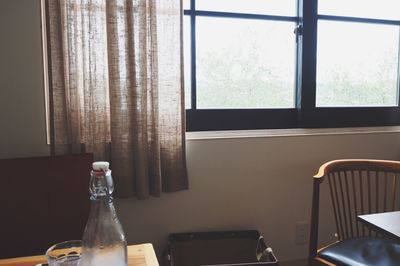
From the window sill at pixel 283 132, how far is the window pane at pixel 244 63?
0.15 meters

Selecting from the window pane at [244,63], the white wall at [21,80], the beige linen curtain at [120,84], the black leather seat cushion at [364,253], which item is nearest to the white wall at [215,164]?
the white wall at [21,80]

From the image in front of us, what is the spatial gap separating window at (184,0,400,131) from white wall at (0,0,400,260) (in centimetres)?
15

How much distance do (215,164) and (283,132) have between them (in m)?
0.45

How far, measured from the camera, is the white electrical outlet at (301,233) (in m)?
2.05

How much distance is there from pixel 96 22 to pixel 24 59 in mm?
368

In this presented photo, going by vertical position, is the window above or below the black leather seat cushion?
above

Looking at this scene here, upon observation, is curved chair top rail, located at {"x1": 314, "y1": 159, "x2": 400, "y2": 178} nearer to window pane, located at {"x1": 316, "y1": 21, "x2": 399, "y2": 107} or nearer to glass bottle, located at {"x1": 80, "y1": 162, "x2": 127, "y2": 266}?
window pane, located at {"x1": 316, "y1": 21, "x2": 399, "y2": 107}

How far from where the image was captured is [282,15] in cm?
203

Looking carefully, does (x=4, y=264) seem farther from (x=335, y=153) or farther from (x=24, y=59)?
(x=335, y=153)

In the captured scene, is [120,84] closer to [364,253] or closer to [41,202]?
[41,202]

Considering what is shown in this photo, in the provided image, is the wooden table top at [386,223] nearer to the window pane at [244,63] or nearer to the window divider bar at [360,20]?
the window pane at [244,63]

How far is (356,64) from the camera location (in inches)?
85.0

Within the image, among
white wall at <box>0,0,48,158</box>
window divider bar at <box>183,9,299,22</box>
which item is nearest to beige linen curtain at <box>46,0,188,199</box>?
white wall at <box>0,0,48,158</box>

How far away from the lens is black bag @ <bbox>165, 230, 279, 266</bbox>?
5.97 feet
